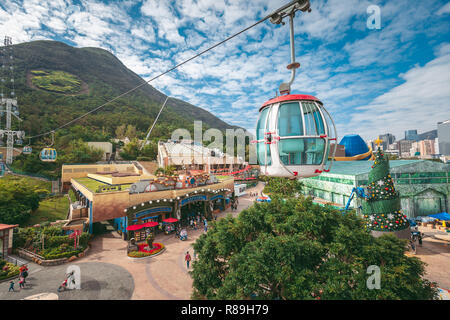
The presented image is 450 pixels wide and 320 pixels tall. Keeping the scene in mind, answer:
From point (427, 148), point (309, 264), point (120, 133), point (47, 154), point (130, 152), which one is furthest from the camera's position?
point (427, 148)

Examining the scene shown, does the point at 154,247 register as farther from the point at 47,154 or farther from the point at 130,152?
the point at 130,152

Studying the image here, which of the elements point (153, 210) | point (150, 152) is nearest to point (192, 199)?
point (153, 210)

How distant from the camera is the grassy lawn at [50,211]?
20.3 m

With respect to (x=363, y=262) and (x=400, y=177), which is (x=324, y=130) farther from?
(x=400, y=177)

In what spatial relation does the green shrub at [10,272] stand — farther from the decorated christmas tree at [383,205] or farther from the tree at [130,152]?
the tree at [130,152]

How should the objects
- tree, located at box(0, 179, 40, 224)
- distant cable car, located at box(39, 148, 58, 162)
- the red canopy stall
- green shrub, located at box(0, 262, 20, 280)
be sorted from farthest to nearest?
1. the red canopy stall
2. distant cable car, located at box(39, 148, 58, 162)
3. tree, located at box(0, 179, 40, 224)
4. green shrub, located at box(0, 262, 20, 280)

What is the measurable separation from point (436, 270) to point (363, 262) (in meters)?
11.5

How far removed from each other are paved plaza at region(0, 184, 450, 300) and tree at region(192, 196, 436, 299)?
3.55m

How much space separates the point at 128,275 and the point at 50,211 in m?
17.9

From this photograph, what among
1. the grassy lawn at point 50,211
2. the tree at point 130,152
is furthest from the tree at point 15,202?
the tree at point 130,152

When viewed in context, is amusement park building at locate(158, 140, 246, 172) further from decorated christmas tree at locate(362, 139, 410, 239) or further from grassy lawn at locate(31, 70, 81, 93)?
grassy lawn at locate(31, 70, 81, 93)

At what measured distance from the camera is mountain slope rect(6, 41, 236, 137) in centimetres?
6850

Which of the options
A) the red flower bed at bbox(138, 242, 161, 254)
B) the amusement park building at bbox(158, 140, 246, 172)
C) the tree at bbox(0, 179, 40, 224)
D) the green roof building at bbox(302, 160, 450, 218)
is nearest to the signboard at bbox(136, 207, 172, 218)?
the red flower bed at bbox(138, 242, 161, 254)

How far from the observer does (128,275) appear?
12148 millimetres
